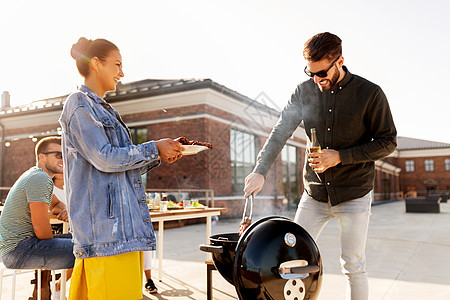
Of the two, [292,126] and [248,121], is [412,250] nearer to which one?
[292,126]

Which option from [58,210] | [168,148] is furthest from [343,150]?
[58,210]

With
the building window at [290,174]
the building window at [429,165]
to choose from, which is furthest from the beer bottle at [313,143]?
the building window at [429,165]

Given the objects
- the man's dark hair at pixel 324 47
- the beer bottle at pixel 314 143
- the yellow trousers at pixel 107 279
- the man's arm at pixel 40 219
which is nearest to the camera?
the yellow trousers at pixel 107 279

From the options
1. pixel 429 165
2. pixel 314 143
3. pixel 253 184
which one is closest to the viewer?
pixel 253 184

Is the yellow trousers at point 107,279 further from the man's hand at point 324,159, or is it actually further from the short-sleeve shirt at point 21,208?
the man's hand at point 324,159

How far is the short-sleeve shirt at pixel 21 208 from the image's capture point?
2531 millimetres

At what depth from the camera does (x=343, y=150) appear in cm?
223

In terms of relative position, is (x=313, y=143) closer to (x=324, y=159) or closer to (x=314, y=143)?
(x=314, y=143)

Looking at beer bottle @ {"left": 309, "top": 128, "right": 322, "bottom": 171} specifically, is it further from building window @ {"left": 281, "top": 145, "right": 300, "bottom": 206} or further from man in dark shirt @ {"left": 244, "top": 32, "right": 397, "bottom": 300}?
building window @ {"left": 281, "top": 145, "right": 300, "bottom": 206}

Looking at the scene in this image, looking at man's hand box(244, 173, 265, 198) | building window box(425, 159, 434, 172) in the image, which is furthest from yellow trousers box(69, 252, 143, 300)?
building window box(425, 159, 434, 172)

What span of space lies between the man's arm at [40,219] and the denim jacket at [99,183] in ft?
3.19

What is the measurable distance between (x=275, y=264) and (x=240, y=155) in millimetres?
13713

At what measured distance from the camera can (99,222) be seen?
1.65 meters

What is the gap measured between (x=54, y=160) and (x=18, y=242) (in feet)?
2.42
